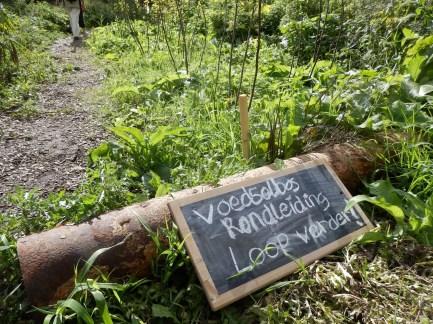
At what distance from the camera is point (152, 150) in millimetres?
2188

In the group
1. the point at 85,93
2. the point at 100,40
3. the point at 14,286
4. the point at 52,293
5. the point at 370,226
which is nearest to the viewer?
the point at 52,293

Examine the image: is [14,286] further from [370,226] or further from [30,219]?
[370,226]

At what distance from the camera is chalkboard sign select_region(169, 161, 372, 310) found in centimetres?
139

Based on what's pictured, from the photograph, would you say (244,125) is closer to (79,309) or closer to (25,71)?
(79,309)

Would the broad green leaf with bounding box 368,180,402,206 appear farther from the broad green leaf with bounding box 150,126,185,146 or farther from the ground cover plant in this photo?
the broad green leaf with bounding box 150,126,185,146

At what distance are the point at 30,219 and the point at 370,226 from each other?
1.56 meters

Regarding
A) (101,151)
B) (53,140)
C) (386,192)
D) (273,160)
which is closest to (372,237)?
(386,192)

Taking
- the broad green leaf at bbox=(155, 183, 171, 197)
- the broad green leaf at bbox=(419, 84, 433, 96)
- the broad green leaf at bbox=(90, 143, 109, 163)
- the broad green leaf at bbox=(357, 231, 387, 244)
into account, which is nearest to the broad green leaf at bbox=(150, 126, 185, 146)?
the broad green leaf at bbox=(90, 143, 109, 163)

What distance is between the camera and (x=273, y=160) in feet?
7.13

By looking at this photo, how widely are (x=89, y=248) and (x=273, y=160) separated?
1.19m

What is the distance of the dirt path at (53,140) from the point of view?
2.30 m

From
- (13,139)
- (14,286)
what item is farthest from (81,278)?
(13,139)

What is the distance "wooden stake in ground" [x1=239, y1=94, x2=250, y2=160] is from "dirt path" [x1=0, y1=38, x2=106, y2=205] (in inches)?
40.9

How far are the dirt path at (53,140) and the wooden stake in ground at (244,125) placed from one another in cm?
104
